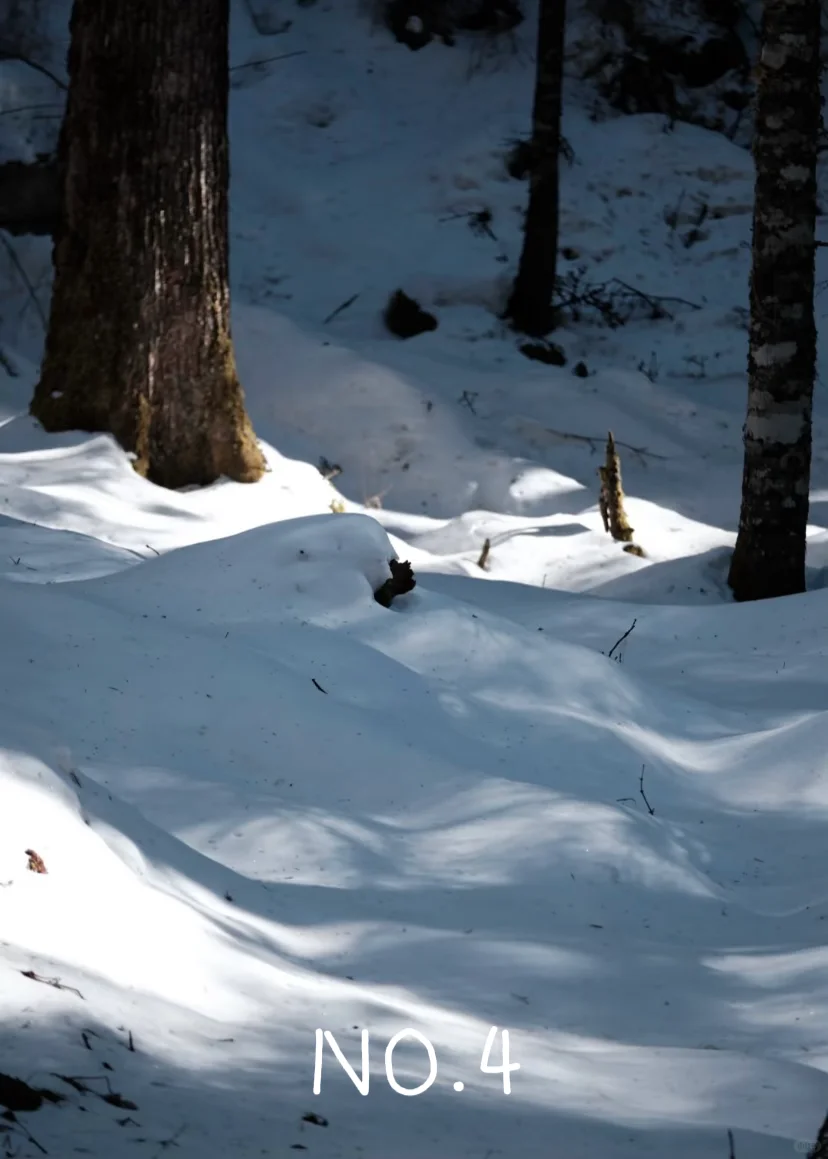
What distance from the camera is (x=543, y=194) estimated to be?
37.7 feet

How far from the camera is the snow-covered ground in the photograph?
1.93 meters

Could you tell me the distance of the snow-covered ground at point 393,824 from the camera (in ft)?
6.33

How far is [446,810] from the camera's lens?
352cm

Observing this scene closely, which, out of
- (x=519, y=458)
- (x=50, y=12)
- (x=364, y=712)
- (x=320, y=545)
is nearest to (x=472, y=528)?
(x=519, y=458)

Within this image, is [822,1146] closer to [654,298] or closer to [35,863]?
[35,863]

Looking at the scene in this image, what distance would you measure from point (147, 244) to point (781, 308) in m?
3.03

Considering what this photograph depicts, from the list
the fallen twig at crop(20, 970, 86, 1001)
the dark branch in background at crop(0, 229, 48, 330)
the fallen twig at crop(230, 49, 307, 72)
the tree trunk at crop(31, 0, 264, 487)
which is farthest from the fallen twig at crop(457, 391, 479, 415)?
the fallen twig at crop(20, 970, 86, 1001)

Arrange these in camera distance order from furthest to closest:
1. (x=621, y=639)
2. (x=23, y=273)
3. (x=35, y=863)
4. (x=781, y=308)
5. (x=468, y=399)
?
(x=468, y=399) → (x=23, y=273) → (x=781, y=308) → (x=621, y=639) → (x=35, y=863)

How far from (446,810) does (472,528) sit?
512 centimetres

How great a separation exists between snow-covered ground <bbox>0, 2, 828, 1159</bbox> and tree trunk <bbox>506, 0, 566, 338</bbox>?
3.18m

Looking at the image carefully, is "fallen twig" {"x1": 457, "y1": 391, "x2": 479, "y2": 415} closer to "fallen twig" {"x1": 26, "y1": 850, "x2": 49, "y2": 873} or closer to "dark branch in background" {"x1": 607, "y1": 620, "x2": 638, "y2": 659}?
"dark branch in background" {"x1": 607, "y1": 620, "x2": 638, "y2": 659}

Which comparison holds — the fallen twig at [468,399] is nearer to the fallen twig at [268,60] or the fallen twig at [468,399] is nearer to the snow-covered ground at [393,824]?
the snow-covered ground at [393,824]

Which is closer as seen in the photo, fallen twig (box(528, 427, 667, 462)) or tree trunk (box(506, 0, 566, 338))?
fallen twig (box(528, 427, 667, 462))

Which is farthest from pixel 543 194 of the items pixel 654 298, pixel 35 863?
pixel 35 863
